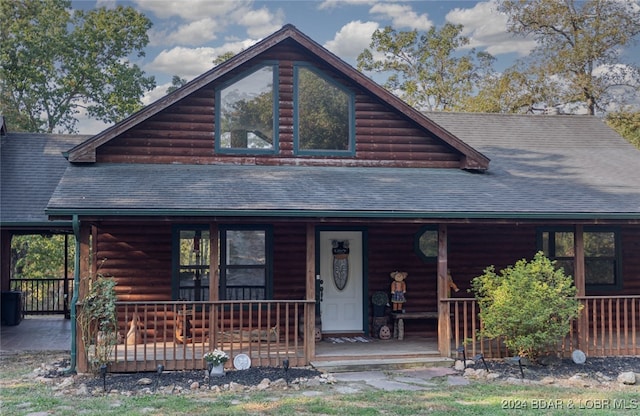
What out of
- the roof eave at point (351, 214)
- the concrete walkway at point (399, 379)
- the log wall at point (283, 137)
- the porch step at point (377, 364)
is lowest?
the concrete walkway at point (399, 379)

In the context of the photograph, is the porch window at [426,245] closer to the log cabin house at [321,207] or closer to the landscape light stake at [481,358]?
the log cabin house at [321,207]

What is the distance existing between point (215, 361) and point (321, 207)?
2884mm

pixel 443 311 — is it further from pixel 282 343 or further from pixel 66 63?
pixel 66 63

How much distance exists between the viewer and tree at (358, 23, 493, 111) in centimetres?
3472

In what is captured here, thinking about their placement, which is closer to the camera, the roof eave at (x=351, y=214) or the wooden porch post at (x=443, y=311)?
the roof eave at (x=351, y=214)

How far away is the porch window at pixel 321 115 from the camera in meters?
13.4

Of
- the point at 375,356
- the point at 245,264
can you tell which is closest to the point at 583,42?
the point at 245,264

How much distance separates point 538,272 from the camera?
36.2 ft

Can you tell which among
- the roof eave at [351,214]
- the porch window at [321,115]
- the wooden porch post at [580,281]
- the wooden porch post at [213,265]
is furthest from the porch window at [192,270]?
the wooden porch post at [580,281]

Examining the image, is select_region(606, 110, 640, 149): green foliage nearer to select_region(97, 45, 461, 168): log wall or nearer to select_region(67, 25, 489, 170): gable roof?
select_region(67, 25, 489, 170): gable roof

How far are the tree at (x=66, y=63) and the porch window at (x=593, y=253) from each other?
20857mm

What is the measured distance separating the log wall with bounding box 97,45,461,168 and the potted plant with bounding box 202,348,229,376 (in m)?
4.37

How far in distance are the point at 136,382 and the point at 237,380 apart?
144 cm

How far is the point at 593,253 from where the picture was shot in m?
14.4
